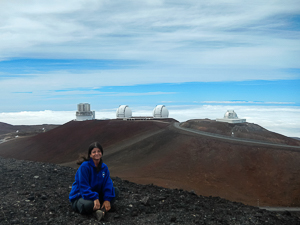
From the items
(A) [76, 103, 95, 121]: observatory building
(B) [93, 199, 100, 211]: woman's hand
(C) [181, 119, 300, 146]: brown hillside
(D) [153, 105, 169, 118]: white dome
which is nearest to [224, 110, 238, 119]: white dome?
(C) [181, 119, 300, 146]: brown hillside

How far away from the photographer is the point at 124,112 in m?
45.1

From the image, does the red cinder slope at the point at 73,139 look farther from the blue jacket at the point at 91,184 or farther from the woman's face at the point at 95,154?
the woman's face at the point at 95,154

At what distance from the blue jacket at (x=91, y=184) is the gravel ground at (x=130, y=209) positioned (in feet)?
1.63

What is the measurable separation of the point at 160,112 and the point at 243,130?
15337 millimetres

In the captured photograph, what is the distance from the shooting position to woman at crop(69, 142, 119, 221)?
6.92 m

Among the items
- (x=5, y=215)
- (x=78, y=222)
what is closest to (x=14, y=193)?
(x=5, y=215)

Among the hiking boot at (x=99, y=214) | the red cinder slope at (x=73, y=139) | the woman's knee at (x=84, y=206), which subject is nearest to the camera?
the hiking boot at (x=99, y=214)

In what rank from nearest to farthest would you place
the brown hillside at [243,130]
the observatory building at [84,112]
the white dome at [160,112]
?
1. the brown hillside at [243,130]
2. the white dome at [160,112]
3. the observatory building at [84,112]

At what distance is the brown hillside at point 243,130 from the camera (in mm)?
32400

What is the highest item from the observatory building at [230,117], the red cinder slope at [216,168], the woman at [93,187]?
the observatory building at [230,117]

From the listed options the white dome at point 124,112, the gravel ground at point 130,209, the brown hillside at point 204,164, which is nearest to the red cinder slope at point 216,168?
the brown hillside at point 204,164

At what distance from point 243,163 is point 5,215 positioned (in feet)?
64.0

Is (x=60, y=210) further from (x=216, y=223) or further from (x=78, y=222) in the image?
(x=216, y=223)

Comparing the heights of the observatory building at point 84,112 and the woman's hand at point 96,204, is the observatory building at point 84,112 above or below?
above
